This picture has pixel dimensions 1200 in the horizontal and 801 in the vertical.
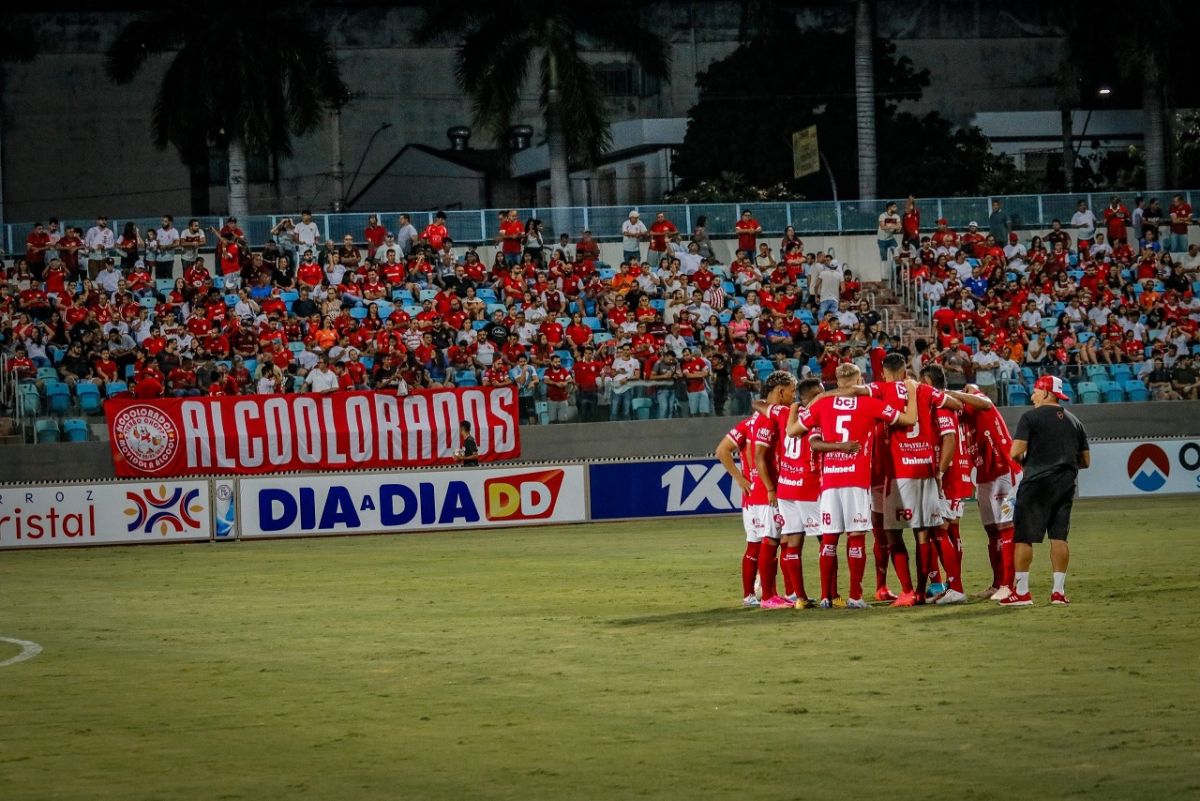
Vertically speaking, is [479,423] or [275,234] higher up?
[275,234]

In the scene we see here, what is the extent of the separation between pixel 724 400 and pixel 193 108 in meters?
16.1

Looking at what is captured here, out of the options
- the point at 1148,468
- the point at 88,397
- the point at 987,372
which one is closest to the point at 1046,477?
the point at 1148,468

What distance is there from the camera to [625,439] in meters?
32.9

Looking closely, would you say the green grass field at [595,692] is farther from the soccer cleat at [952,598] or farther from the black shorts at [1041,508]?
the black shorts at [1041,508]

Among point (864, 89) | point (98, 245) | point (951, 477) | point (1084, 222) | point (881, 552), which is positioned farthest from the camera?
point (864, 89)

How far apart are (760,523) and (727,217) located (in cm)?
2592

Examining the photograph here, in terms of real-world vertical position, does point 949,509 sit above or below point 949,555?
above

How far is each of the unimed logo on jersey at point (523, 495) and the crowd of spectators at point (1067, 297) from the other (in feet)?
28.5

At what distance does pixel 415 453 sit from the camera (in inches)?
1244

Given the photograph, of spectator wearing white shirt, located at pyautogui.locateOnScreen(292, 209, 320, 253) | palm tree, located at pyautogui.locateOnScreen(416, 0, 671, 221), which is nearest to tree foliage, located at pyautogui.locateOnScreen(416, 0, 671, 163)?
palm tree, located at pyautogui.locateOnScreen(416, 0, 671, 221)

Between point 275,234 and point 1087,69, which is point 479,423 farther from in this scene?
point 1087,69

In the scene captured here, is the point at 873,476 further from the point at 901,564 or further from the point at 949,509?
the point at 901,564

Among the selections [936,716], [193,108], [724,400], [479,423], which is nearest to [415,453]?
[479,423]

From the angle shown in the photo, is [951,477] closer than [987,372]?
Yes
